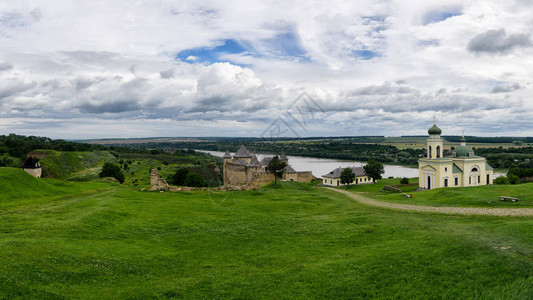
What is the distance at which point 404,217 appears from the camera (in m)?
15.5

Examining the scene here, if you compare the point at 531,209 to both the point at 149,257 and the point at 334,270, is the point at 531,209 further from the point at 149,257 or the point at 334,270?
the point at 149,257

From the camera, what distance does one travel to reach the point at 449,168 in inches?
1484

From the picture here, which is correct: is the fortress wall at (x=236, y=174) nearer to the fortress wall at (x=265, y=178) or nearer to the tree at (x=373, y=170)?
the fortress wall at (x=265, y=178)

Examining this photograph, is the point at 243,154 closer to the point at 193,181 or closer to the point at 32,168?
the point at 193,181

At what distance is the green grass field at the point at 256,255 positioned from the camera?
742 cm

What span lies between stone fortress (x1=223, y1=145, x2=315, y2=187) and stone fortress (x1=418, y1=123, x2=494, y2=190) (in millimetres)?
19060

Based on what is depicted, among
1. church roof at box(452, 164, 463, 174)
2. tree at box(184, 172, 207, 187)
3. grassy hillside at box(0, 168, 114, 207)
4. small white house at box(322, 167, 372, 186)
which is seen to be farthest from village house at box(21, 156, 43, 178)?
church roof at box(452, 164, 463, 174)

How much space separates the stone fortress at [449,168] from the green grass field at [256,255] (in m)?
24.1

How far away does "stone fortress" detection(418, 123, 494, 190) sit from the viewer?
37.4 meters

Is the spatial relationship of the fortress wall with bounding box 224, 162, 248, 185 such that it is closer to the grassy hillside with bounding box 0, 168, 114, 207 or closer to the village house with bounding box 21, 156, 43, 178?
the grassy hillside with bounding box 0, 168, 114, 207


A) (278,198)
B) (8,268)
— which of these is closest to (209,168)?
(278,198)

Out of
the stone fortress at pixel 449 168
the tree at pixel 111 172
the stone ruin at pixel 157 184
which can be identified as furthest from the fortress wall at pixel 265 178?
the stone ruin at pixel 157 184

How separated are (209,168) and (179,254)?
2610 inches

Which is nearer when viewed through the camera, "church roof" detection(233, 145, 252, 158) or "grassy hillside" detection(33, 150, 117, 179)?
"church roof" detection(233, 145, 252, 158)
